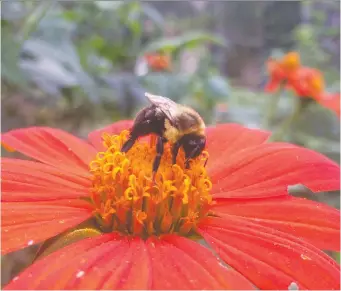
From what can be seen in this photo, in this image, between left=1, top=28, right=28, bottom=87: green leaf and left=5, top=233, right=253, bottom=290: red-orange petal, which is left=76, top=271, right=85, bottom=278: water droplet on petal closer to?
left=5, top=233, right=253, bottom=290: red-orange petal

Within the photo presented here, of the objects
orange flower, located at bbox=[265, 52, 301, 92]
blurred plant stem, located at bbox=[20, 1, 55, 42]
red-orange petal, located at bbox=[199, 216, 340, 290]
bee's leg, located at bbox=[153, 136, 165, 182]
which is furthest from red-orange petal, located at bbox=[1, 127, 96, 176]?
orange flower, located at bbox=[265, 52, 301, 92]

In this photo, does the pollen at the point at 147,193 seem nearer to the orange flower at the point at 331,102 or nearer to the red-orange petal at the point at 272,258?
the red-orange petal at the point at 272,258

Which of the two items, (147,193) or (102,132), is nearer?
(147,193)

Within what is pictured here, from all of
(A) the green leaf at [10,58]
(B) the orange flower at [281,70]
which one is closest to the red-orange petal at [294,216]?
(A) the green leaf at [10,58]

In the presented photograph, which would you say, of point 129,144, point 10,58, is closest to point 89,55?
point 10,58

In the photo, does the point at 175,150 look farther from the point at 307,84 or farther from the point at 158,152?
the point at 307,84

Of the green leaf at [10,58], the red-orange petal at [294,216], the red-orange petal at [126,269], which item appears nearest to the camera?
the red-orange petal at [126,269]
